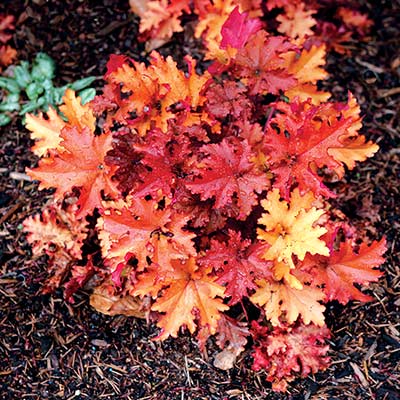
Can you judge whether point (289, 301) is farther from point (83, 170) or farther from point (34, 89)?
point (34, 89)

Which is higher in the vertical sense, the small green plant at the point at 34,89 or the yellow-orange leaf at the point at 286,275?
the yellow-orange leaf at the point at 286,275

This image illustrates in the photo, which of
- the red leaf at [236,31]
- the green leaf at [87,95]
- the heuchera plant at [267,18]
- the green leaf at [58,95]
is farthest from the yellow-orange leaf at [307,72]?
the green leaf at [58,95]

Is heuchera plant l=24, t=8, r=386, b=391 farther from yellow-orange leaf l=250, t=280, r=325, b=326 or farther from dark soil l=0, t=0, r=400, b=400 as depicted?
dark soil l=0, t=0, r=400, b=400

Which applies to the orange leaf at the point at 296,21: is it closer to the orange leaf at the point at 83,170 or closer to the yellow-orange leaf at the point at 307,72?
the yellow-orange leaf at the point at 307,72

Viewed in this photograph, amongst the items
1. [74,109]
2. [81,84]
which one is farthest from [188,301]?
[81,84]

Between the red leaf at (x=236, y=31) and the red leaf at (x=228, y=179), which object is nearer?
the red leaf at (x=228, y=179)

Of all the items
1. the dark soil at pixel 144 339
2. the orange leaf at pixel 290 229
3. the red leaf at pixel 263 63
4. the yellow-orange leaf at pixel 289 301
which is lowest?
the dark soil at pixel 144 339

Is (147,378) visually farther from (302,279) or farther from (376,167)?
(376,167)

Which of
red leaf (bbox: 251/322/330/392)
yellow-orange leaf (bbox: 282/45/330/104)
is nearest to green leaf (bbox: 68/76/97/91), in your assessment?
yellow-orange leaf (bbox: 282/45/330/104)
